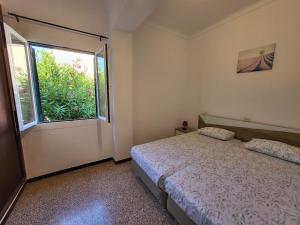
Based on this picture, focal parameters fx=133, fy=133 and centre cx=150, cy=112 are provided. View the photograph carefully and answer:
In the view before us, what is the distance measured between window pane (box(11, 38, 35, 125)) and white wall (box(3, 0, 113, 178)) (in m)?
0.20

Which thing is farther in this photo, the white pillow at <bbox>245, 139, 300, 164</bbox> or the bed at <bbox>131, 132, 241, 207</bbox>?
the white pillow at <bbox>245, 139, 300, 164</bbox>

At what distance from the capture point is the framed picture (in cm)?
206

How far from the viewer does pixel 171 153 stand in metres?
1.89

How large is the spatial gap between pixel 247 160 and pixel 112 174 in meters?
2.05

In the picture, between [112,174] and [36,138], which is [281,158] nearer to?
[112,174]

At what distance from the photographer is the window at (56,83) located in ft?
5.79

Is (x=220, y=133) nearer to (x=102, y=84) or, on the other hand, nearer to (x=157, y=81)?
(x=157, y=81)

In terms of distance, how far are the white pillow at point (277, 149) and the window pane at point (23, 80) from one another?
10.8 ft

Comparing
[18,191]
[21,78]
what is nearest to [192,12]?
[21,78]

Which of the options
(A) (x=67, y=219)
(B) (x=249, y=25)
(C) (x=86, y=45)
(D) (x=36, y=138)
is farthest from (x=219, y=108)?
(D) (x=36, y=138)

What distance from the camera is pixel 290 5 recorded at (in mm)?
1846

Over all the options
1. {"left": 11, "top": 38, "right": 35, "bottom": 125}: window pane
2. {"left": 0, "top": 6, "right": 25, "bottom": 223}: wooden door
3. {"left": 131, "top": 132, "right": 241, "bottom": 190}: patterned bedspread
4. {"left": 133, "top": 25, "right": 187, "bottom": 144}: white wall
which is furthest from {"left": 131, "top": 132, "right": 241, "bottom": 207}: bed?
{"left": 11, "top": 38, "right": 35, "bottom": 125}: window pane

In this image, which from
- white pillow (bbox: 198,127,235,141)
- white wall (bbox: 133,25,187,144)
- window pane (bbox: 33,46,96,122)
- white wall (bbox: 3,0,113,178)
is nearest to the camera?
white wall (bbox: 3,0,113,178)

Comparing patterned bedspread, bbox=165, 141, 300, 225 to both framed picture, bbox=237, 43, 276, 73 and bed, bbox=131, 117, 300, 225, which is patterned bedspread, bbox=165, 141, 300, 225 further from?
framed picture, bbox=237, 43, 276, 73
